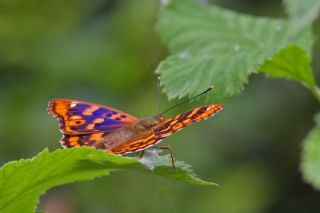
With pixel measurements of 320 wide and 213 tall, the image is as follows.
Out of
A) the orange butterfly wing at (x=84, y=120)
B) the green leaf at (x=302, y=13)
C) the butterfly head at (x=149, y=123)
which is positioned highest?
the green leaf at (x=302, y=13)

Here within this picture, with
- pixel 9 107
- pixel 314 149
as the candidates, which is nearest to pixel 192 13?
pixel 314 149

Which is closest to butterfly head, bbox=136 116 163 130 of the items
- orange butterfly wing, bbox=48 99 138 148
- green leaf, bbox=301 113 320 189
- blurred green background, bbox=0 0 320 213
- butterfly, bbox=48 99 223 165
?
butterfly, bbox=48 99 223 165

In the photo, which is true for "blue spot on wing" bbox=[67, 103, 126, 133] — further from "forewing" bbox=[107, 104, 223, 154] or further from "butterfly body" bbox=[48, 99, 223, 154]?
"forewing" bbox=[107, 104, 223, 154]

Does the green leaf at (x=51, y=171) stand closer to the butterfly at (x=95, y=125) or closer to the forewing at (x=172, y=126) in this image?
the forewing at (x=172, y=126)

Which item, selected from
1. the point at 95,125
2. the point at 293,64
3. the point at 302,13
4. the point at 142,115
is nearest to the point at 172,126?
the point at 293,64

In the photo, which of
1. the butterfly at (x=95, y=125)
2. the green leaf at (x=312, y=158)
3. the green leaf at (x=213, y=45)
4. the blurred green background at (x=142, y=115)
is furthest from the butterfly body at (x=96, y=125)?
the blurred green background at (x=142, y=115)

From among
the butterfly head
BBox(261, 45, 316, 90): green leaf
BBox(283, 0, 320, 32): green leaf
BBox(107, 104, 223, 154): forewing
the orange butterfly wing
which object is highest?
BBox(283, 0, 320, 32): green leaf

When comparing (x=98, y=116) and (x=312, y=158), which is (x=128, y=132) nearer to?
(x=98, y=116)
